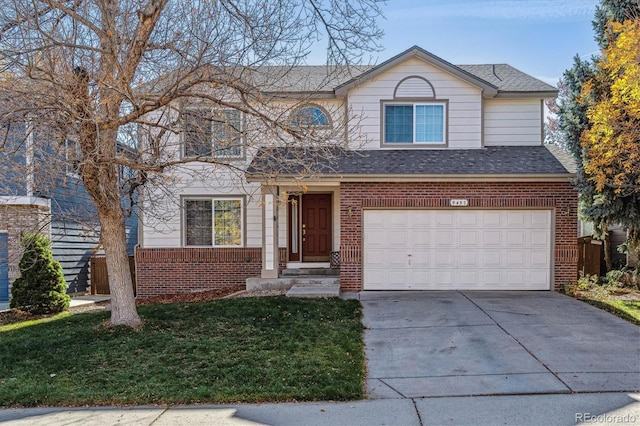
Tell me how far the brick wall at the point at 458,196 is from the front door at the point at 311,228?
73.1 inches

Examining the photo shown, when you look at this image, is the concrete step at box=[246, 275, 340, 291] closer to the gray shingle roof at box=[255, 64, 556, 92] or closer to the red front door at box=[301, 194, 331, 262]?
the red front door at box=[301, 194, 331, 262]

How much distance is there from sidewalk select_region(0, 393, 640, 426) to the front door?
27.1 ft

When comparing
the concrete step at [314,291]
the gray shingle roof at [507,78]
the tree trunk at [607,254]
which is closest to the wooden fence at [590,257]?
the tree trunk at [607,254]

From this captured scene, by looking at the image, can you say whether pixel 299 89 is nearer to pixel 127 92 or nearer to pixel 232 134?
pixel 232 134

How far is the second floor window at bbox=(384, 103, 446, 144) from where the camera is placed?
12633mm

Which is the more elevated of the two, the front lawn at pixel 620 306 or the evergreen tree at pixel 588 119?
the evergreen tree at pixel 588 119

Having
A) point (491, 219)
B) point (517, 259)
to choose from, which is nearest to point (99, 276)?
point (491, 219)

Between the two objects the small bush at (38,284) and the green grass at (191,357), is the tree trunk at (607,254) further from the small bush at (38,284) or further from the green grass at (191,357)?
the small bush at (38,284)

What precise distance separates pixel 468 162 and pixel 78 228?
1229 cm

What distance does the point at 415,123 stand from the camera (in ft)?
41.6

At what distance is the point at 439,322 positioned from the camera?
8.52 meters

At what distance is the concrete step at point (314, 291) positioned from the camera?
1064 cm

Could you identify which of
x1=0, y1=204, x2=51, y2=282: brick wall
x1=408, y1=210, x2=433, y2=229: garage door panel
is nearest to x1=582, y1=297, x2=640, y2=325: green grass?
x1=408, y1=210, x2=433, y2=229: garage door panel

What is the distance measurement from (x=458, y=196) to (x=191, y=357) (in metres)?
7.69
